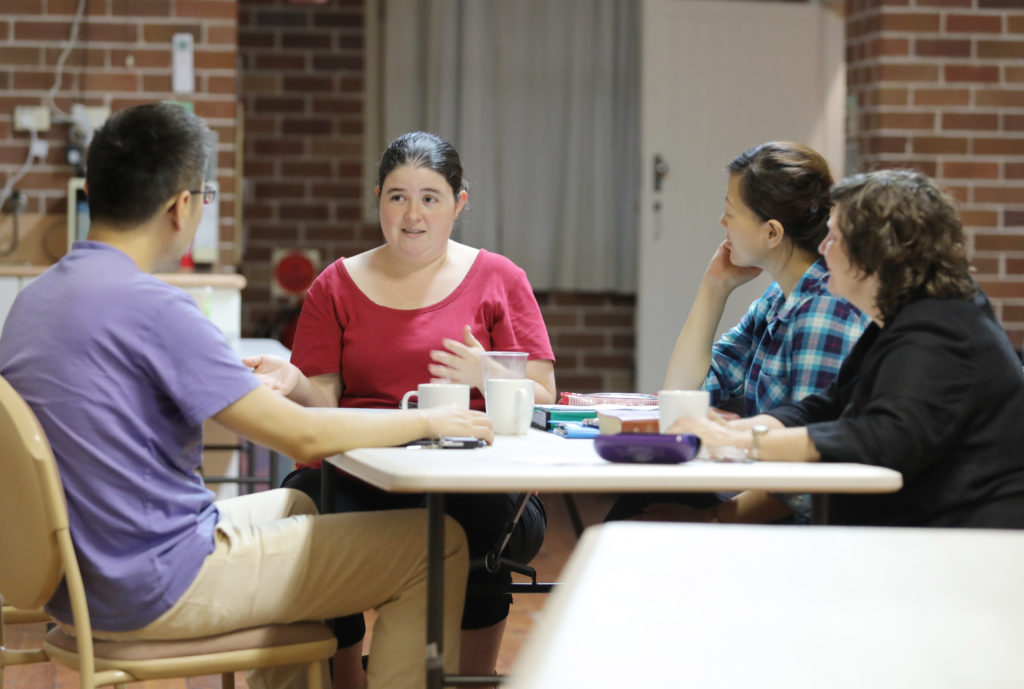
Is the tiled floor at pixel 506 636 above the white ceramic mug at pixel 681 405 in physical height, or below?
below

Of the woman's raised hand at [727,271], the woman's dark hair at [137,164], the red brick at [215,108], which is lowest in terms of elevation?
the woman's raised hand at [727,271]

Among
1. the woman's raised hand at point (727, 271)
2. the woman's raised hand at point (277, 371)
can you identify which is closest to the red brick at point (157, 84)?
the woman's raised hand at point (277, 371)

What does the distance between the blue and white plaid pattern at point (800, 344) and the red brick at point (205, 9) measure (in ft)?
8.05

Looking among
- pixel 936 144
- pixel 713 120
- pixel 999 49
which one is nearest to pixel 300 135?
pixel 713 120

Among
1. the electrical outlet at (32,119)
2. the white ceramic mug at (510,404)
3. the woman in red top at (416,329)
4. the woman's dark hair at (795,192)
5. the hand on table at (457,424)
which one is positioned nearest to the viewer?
the hand on table at (457,424)

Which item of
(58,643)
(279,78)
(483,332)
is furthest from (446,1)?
(58,643)

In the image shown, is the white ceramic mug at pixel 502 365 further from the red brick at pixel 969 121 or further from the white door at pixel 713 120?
the white door at pixel 713 120

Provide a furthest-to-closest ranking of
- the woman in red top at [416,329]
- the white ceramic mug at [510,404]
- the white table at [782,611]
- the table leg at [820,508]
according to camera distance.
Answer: the woman in red top at [416,329]
the white ceramic mug at [510,404]
the table leg at [820,508]
the white table at [782,611]

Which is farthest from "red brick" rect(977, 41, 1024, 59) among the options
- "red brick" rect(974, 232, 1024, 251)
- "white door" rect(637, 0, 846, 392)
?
"white door" rect(637, 0, 846, 392)

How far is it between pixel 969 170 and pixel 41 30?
3.33 m

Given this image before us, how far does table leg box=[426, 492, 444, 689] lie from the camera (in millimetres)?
1597

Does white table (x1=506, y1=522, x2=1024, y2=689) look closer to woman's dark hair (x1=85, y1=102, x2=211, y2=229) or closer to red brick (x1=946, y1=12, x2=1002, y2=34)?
woman's dark hair (x1=85, y1=102, x2=211, y2=229)

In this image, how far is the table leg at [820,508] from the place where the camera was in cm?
156

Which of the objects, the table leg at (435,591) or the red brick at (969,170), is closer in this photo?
the table leg at (435,591)
